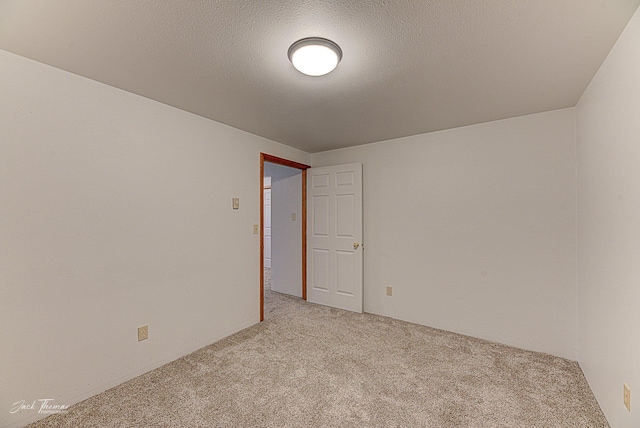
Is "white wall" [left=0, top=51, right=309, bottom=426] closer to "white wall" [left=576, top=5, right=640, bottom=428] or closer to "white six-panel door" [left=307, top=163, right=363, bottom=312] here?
"white six-panel door" [left=307, top=163, right=363, bottom=312]

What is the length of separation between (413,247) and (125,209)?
290cm

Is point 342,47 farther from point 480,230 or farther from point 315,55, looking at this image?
point 480,230

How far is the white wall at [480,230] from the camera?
252 cm

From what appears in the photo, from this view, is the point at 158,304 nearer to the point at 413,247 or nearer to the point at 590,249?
the point at 413,247

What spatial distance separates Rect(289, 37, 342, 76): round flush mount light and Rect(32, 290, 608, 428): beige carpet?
215 cm

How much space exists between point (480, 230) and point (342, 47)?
231 cm

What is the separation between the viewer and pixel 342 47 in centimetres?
162

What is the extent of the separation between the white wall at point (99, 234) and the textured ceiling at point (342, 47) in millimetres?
276

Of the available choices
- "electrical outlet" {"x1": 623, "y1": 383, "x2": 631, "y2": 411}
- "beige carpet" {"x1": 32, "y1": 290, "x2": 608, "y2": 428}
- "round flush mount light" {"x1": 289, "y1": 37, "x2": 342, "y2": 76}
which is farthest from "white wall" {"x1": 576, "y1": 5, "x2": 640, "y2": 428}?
"round flush mount light" {"x1": 289, "y1": 37, "x2": 342, "y2": 76}

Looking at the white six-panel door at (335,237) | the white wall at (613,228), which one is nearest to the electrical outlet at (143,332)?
the white six-panel door at (335,237)

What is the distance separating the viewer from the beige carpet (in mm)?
1738

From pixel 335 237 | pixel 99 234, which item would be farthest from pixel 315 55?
pixel 335 237

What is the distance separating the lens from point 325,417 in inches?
69.1

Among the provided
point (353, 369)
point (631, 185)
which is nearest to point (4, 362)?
point (353, 369)
